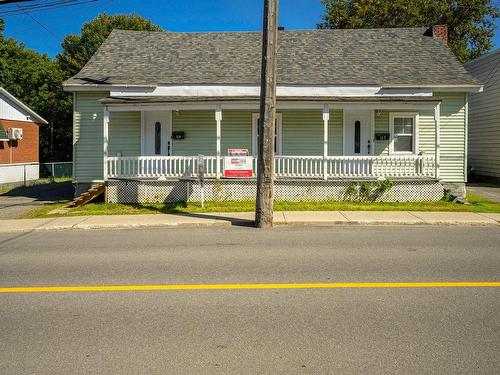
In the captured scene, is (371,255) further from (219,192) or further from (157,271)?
(219,192)

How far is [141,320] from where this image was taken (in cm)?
488

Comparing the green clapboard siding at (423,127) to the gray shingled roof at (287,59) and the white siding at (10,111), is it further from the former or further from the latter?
the white siding at (10,111)

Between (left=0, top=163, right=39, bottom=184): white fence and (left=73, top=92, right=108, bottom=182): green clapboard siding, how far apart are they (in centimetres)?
979

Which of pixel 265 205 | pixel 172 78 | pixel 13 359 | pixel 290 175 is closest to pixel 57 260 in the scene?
pixel 13 359

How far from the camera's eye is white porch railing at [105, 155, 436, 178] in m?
16.0

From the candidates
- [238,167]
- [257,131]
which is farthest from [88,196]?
[257,131]

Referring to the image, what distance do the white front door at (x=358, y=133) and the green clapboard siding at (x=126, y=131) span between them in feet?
26.4

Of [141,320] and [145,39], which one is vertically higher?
[145,39]

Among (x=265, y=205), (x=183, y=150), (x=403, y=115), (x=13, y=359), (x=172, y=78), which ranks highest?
(x=172, y=78)

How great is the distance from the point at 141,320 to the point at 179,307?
1.73 ft

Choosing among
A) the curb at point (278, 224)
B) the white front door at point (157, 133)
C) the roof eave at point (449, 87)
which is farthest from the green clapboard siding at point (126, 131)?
the roof eave at point (449, 87)

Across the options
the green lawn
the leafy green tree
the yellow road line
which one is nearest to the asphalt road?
the yellow road line

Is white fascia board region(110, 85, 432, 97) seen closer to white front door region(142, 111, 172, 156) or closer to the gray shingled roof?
the gray shingled roof

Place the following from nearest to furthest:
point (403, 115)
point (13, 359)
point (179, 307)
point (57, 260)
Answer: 1. point (13, 359)
2. point (179, 307)
3. point (57, 260)
4. point (403, 115)
